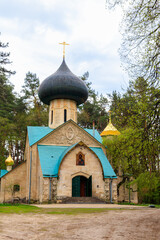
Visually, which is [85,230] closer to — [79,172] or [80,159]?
[79,172]

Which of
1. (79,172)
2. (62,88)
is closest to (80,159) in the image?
(79,172)

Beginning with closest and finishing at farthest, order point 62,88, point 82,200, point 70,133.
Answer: point 82,200 < point 70,133 < point 62,88

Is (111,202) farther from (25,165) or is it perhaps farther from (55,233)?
(55,233)

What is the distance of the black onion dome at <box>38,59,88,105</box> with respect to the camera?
21.1m

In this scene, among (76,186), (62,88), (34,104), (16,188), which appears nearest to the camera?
(76,186)

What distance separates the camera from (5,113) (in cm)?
3359

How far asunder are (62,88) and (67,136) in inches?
153

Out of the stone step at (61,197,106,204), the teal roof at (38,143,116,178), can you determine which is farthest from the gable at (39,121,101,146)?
the stone step at (61,197,106,204)

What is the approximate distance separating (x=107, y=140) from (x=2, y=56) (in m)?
9.88

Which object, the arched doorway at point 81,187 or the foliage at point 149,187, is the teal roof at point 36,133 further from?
the foliage at point 149,187

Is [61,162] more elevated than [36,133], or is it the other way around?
[36,133]

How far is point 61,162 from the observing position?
1708cm

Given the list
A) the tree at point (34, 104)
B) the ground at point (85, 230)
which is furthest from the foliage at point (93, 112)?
the ground at point (85, 230)

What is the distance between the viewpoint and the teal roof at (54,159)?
668 inches
